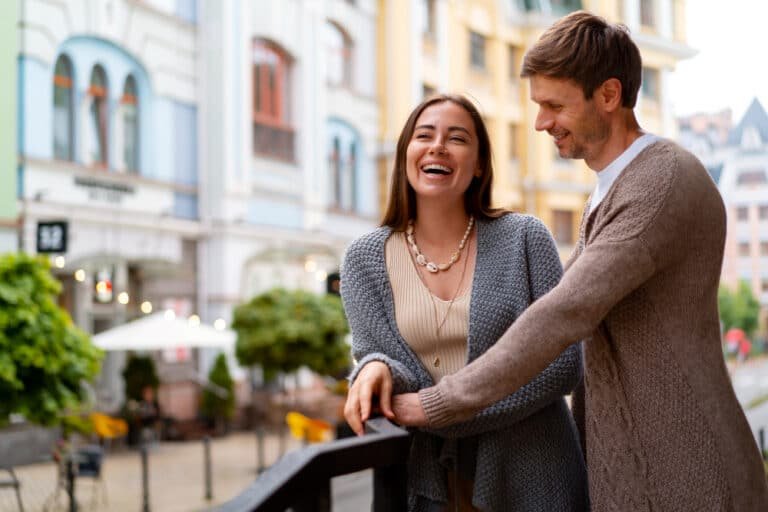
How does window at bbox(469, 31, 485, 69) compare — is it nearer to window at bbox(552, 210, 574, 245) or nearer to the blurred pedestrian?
window at bbox(552, 210, 574, 245)

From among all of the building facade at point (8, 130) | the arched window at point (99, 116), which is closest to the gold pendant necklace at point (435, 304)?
the building facade at point (8, 130)

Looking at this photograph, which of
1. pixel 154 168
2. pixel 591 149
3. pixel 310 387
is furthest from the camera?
pixel 310 387

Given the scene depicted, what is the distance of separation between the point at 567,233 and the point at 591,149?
23.4 metres

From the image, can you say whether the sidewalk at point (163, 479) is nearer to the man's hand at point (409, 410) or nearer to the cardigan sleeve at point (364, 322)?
the cardigan sleeve at point (364, 322)

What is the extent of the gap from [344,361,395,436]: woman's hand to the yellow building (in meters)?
20.0

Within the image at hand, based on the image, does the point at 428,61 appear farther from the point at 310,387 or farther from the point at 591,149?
the point at 591,149

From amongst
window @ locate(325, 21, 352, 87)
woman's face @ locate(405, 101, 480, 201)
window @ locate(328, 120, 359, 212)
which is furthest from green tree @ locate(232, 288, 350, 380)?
woman's face @ locate(405, 101, 480, 201)

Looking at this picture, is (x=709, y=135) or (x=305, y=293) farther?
(x=305, y=293)

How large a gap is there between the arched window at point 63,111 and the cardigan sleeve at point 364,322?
42.9ft

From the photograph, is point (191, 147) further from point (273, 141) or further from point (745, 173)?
point (745, 173)

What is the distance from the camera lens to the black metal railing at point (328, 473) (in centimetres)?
105

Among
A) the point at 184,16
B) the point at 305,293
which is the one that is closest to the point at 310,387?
the point at 305,293

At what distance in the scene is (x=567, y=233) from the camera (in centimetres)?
2461

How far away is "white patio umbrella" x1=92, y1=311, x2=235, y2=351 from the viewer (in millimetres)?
13031
